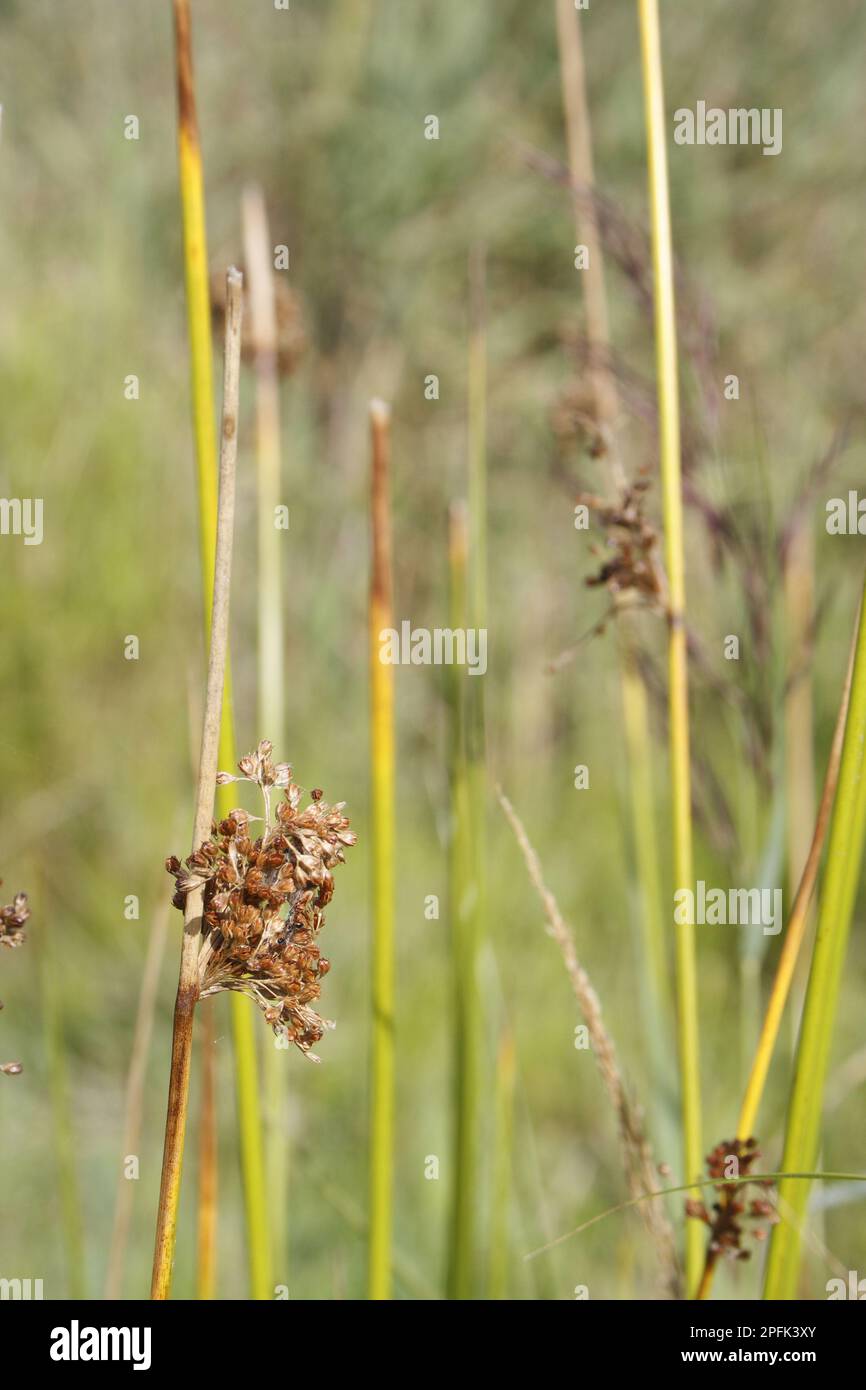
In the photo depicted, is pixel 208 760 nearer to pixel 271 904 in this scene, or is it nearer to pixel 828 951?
pixel 271 904

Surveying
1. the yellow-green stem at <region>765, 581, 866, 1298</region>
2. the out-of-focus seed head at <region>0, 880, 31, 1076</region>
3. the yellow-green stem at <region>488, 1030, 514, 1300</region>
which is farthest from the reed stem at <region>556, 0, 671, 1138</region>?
the out-of-focus seed head at <region>0, 880, 31, 1076</region>

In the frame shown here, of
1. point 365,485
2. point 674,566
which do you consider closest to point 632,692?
point 674,566

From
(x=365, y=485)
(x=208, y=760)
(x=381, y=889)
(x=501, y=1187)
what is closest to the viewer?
(x=208, y=760)

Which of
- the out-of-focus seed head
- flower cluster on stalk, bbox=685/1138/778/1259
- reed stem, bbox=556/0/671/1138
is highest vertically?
reed stem, bbox=556/0/671/1138

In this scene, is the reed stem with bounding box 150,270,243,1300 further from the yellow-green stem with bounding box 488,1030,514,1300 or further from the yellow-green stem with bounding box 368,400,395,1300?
the yellow-green stem with bounding box 488,1030,514,1300

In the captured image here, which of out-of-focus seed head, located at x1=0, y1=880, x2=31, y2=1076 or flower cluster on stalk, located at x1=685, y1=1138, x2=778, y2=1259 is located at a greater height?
out-of-focus seed head, located at x1=0, y1=880, x2=31, y2=1076

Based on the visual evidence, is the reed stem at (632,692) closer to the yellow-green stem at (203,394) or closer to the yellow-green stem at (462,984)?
the yellow-green stem at (462,984)
